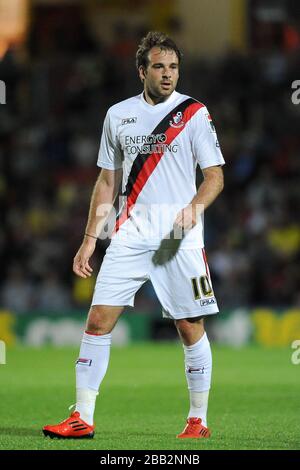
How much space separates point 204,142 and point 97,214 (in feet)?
2.51

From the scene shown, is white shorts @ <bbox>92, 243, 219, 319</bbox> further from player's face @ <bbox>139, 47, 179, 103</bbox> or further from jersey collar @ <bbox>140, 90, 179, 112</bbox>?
player's face @ <bbox>139, 47, 179, 103</bbox>

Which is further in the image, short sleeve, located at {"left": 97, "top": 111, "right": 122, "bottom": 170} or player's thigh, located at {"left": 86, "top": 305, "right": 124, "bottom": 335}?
short sleeve, located at {"left": 97, "top": 111, "right": 122, "bottom": 170}

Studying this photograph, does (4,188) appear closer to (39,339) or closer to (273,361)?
(39,339)

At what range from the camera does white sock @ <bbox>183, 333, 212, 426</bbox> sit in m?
6.90

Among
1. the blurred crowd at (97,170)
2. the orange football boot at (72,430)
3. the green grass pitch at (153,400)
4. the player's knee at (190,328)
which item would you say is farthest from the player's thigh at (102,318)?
the blurred crowd at (97,170)

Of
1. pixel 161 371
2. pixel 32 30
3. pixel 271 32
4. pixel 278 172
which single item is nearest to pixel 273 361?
pixel 161 371

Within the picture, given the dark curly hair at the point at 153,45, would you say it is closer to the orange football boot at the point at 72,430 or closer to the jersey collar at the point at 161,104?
the jersey collar at the point at 161,104

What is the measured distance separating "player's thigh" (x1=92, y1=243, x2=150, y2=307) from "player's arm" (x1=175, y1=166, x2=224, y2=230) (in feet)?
1.37

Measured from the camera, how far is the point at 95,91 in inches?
800

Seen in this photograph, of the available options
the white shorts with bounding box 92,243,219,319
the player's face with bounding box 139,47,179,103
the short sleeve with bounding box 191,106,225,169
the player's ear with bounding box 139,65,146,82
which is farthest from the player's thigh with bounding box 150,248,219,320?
the player's ear with bounding box 139,65,146,82

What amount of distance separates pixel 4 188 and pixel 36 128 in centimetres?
129

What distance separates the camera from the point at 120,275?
6812 mm

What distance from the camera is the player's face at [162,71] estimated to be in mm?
6809

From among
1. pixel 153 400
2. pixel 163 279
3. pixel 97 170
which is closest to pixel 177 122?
pixel 163 279
